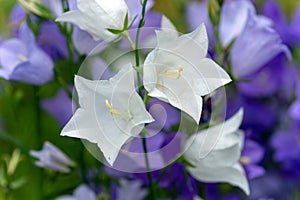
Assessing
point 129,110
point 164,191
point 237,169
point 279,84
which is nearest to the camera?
point 129,110

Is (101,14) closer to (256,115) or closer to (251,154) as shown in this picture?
(251,154)

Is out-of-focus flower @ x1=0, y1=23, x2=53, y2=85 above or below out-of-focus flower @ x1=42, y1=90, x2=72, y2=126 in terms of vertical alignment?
above

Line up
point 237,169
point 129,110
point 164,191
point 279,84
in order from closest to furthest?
1. point 129,110
2. point 237,169
3. point 164,191
4. point 279,84

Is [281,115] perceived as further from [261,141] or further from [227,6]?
[227,6]

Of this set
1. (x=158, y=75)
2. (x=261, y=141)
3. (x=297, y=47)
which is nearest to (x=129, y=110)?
(x=158, y=75)

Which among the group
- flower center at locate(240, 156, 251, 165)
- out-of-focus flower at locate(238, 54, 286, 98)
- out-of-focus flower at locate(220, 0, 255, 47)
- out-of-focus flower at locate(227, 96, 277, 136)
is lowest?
out-of-focus flower at locate(227, 96, 277, 136)

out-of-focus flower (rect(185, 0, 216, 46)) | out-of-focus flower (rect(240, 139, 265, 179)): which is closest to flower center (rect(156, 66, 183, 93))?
out-of-focus flower (rect(240, 139, 265, 179))

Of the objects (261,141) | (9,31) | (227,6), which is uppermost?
(227,6)

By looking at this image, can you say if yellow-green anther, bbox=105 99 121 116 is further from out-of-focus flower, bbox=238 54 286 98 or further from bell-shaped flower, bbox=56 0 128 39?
out-of-focus flower, bbox=238 54 286 98
